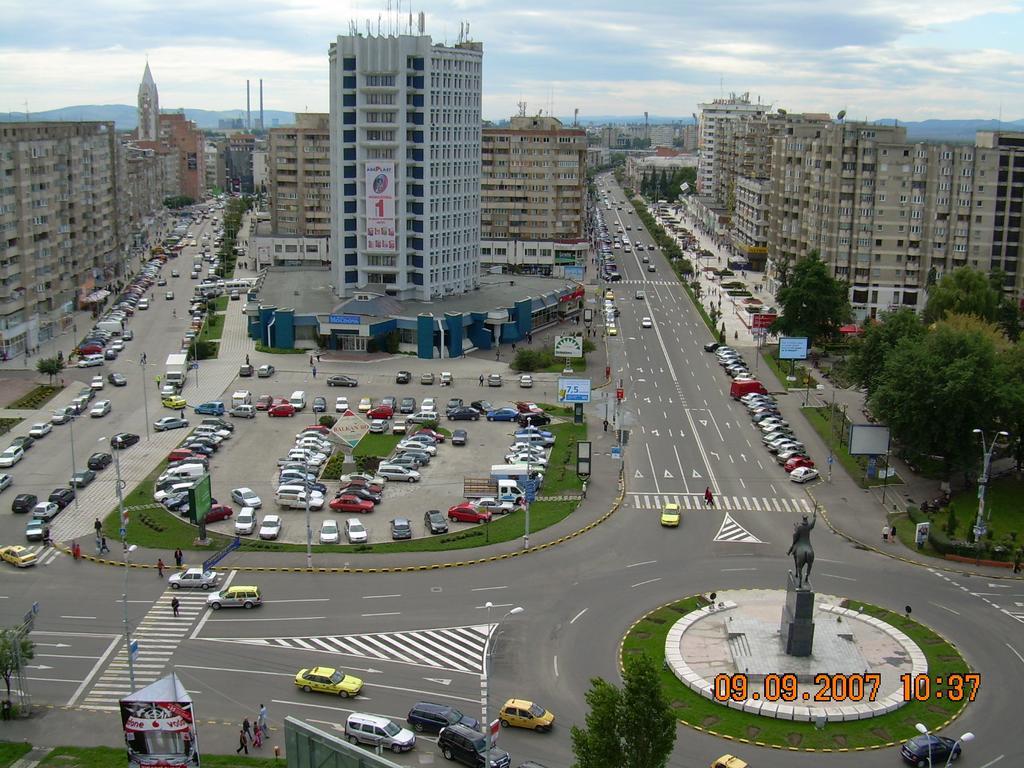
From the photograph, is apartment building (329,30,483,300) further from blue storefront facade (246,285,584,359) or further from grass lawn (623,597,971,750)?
grass lawn (623,597,971,750)

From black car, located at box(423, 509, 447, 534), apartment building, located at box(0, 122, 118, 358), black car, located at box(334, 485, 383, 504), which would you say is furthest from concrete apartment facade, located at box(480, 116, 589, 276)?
black car, located at box(423, 509, 447, 534)

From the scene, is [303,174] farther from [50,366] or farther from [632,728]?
[632,728]

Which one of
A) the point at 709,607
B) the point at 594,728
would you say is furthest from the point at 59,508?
the point at 594,728

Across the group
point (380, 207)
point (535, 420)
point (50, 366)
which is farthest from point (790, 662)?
point (380, 207)

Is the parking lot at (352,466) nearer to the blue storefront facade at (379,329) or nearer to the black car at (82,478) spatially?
the black car at (82,478)

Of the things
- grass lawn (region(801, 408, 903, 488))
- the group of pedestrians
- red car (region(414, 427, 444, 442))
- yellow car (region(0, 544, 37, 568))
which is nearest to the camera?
the group of pedestrians
